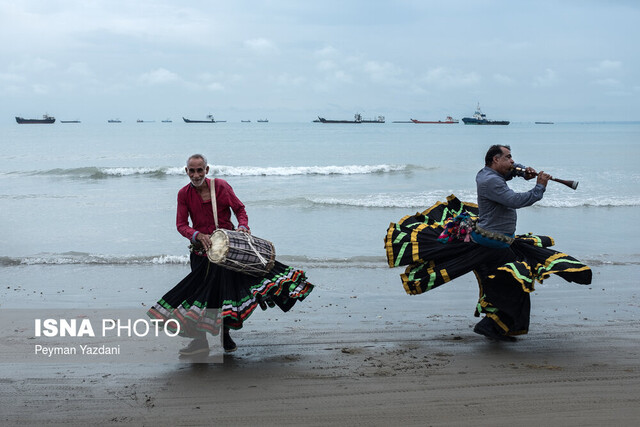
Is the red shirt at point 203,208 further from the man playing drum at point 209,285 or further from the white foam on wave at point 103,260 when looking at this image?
the white foam on wave at point 103,260

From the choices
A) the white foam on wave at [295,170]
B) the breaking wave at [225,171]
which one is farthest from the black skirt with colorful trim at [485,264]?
the white foam on wave at [295,170]

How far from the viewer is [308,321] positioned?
651 cm

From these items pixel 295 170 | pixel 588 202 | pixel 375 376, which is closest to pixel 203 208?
pixel 375 376

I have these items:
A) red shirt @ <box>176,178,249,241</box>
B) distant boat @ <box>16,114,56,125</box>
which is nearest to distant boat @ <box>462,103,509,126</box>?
distant boat @ <box>16,114,56,125</box>

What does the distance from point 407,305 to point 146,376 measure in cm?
310

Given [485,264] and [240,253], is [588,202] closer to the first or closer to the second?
[485,264]

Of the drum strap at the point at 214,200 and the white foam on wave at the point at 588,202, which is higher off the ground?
the drum strap at the point at 214,200

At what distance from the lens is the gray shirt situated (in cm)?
540

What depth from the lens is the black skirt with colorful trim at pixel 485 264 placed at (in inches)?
220

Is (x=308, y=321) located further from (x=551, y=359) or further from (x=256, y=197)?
(x=256, y=197)

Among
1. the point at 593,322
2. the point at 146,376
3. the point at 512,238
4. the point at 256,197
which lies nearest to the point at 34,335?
the point at 146,376

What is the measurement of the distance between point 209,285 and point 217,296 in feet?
0.36

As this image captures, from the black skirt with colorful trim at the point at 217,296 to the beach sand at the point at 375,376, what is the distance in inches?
13.0

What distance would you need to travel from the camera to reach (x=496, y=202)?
5570 mm
